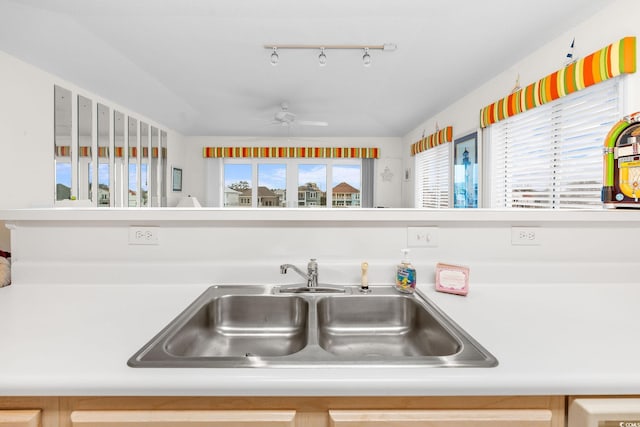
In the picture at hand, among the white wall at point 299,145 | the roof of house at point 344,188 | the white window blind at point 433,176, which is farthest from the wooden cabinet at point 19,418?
the roof of house at point 344,188

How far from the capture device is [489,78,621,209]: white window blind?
7.01 feet

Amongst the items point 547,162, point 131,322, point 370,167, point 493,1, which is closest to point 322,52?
point 493,1

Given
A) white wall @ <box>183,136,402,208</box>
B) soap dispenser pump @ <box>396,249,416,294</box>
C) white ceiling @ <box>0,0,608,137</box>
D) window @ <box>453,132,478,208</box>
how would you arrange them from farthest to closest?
white wall @ <box>183,136,402,208</box> < window @ <box>453,132,478,208</box> < white ceiling @ <box>0,0,608,137</box> < soap dispenser pump @ <box>396,249,416,294</box>

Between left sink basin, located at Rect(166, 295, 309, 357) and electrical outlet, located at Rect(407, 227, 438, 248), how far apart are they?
44 centimetres

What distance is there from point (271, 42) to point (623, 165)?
2563 millimetres

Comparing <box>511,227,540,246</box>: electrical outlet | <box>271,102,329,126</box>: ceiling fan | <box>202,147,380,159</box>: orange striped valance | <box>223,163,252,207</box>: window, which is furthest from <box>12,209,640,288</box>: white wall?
<box>223,163,252,207</box>: window

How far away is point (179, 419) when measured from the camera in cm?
62

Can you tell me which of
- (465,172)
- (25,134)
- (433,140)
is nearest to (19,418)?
(25,134)

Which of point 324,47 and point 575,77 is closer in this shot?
point 575,77

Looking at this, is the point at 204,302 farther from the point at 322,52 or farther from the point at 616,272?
the point at 322,52

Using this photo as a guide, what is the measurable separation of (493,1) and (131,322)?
8.67 feet

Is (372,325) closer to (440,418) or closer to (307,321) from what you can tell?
(307,321)

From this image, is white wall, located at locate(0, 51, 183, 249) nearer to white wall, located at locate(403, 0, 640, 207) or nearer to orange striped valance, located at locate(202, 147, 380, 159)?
orange striped valance, located at locate(202, 147, 380, 159)

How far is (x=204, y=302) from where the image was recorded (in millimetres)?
1047
